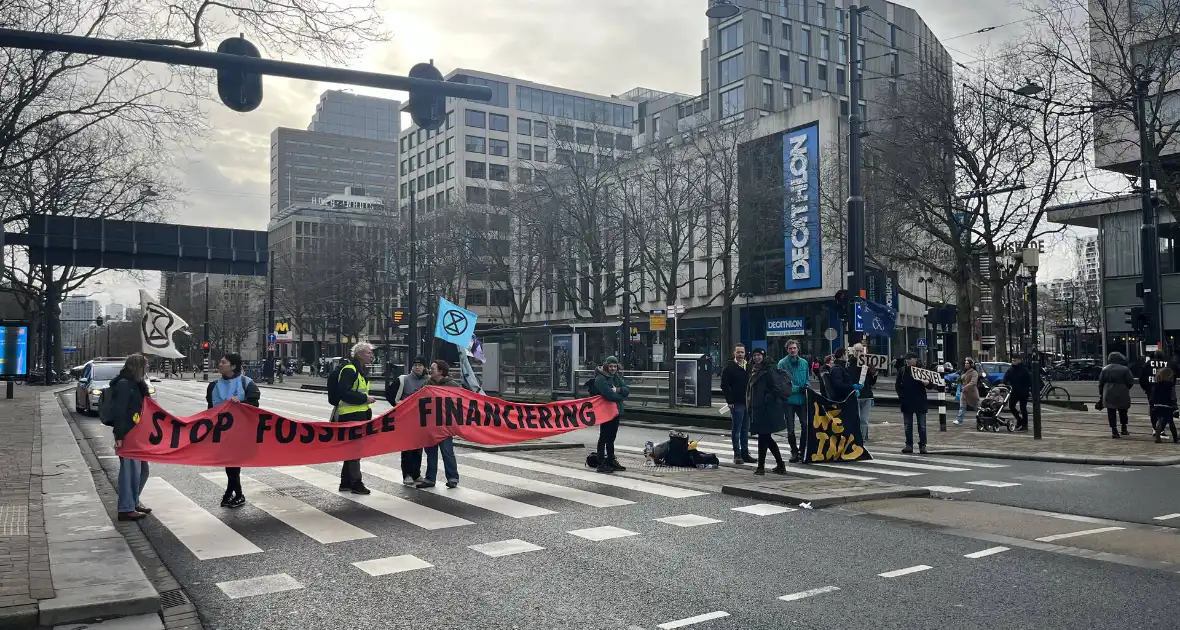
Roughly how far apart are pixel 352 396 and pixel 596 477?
344 cm

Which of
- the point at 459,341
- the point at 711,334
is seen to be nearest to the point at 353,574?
the point at 459,341

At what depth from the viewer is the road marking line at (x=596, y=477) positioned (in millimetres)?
10938

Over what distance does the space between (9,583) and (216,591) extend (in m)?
1.33

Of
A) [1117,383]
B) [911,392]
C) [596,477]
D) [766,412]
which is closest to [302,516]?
[596,477]

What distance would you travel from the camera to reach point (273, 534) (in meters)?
8.45

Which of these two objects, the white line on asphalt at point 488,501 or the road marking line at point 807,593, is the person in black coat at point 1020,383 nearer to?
the white line on asphalt at point 488,501

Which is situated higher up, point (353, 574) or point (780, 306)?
point (780, 306)

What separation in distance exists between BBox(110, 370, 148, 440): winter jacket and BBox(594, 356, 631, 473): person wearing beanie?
5950 mm

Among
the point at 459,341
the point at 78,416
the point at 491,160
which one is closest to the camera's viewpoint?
the point at 459,341

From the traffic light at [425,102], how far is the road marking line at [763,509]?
5480mm

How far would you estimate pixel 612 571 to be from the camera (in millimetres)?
6902

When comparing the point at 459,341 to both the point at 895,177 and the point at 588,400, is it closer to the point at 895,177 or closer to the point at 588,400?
the point at 588,400

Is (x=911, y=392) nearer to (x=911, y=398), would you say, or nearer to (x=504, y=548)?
(x=911, y=398)

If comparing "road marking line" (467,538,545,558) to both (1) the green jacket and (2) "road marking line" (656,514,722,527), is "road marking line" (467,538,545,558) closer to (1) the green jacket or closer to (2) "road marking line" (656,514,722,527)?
(2) "road marking line" (656,514,722,527)
